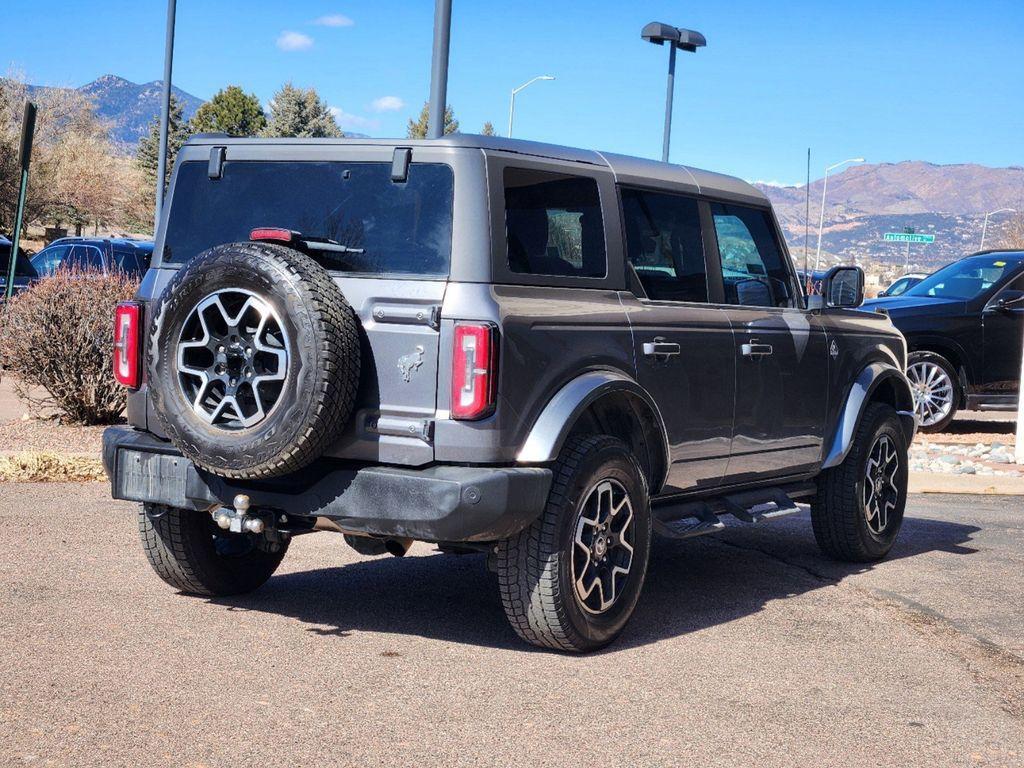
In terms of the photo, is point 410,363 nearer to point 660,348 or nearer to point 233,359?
point 233,359

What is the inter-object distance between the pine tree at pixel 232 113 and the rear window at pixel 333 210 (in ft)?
343

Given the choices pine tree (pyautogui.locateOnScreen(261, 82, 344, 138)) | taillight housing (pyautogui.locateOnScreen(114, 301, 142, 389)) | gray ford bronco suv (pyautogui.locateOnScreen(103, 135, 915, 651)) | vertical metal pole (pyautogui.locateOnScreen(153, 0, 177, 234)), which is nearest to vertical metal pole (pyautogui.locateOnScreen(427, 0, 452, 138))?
gray ford bronco suv (pyautogui.locateOnScreen(103, 135, 915, 651))

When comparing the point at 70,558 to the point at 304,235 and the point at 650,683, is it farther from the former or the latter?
the point at 650,683

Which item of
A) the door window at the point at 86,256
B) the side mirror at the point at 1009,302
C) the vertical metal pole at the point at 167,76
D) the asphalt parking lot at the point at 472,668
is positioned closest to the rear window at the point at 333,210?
the asphalt parking lot at the point at 472,668

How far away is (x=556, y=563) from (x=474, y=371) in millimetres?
855

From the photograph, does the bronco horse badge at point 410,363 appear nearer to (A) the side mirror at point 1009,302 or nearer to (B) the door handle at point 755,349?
(B) the door handle at point 755,349

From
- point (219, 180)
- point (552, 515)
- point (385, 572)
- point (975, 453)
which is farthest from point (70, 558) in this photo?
point (975, 453)

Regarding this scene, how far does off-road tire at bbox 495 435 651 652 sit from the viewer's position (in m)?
5.53

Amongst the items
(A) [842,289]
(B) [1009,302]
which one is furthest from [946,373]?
(A) [842,289]

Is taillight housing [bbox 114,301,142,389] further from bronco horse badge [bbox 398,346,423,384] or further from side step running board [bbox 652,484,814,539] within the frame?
side step running board [bbox 652,484,814,539]

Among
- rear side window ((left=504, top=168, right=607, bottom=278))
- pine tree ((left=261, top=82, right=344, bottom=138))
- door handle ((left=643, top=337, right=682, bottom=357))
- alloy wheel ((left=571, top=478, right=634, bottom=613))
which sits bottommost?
alloy wheel ((left=571, top=478, right=634, bottom=613))

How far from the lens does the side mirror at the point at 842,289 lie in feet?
25.5

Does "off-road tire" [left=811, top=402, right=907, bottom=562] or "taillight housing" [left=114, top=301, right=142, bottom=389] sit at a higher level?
"taillight housing" [left=114, top=301, right=142, bottom=389]

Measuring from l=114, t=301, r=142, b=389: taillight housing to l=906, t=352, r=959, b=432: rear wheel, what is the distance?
11.2 m
